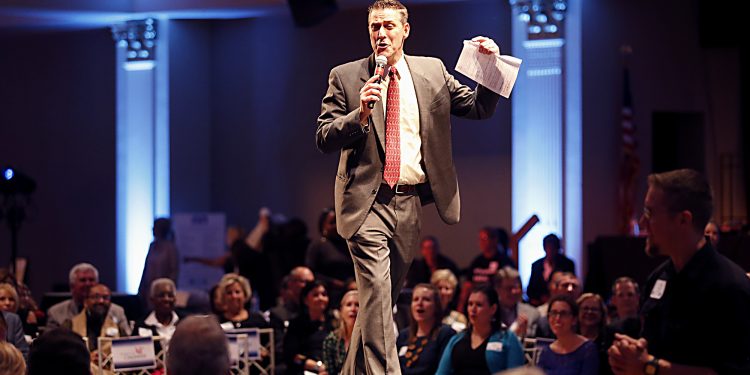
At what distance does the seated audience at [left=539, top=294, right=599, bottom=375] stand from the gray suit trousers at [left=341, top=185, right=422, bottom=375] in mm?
2020

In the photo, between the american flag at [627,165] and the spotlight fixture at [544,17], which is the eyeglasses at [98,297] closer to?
the spotlight fixture at [544,17]

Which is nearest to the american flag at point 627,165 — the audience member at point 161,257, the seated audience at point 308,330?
the audience member at point 161,257

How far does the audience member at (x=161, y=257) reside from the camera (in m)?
10.2

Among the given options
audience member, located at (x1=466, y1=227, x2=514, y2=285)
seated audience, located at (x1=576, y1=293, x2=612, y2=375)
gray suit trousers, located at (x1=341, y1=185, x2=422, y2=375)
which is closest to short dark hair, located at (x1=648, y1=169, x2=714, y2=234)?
gray suit trousers, located at (x1=341, y1=185, x2=422, y2=375)

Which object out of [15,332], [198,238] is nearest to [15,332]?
[15,332]

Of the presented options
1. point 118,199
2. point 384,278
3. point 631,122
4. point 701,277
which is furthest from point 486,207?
point 701,277

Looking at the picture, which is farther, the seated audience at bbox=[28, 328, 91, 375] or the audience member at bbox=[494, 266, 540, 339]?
the audience member at bbox=[494, 266, 540, 339]

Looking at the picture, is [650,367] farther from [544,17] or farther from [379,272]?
[544,17]

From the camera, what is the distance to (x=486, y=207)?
38.4 ft

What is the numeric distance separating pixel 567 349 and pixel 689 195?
2867 mm

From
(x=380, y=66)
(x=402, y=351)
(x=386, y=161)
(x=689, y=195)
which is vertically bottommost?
(x=402, y=351)

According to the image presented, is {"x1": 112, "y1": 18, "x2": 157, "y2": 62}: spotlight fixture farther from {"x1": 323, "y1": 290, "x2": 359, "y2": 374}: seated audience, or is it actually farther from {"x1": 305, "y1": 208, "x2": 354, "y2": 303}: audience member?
{"x1": 323, "y1": 290, "x2": 359, "y2": 374}: seated audience

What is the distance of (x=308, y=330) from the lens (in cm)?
726

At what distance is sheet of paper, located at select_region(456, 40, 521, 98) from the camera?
408cm
